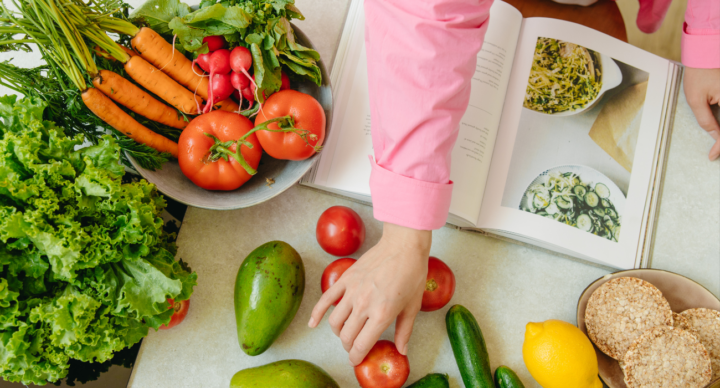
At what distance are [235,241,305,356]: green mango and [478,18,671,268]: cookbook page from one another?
0.37 metres

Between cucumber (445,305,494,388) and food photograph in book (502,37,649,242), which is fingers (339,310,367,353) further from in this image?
food photograph in book (502,37,649,242)

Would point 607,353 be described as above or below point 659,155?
below

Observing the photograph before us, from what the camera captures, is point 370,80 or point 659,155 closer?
point 370,80

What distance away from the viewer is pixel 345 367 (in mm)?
724

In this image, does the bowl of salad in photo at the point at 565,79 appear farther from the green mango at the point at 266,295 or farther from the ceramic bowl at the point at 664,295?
the green mango at the point at 266,295

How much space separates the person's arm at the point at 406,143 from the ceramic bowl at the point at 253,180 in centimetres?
11

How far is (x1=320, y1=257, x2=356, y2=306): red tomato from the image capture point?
2.28 feet

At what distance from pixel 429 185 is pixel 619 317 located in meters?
0.43

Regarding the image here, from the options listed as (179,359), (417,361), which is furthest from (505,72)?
(179,359)

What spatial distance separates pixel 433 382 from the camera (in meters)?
0.68

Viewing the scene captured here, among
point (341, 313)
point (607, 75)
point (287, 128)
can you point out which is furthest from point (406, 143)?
point (607, 75)

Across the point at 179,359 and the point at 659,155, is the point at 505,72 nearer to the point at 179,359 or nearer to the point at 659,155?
the point at 659,155

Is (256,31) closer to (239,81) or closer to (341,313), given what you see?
(239,81)

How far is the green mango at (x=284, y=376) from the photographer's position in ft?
2.06
